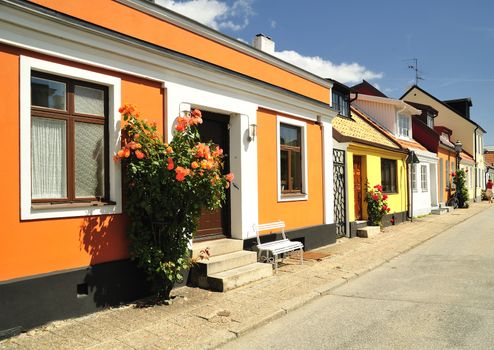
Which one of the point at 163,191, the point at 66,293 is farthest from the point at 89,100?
the point at 66,293

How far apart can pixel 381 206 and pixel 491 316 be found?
29.0 feet

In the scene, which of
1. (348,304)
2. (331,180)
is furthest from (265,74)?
(348,304)

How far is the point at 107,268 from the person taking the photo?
5.66m

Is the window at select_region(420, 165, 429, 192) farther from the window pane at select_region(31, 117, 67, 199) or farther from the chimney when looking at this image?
the window pane at select_region(31, 117, 67, 199)

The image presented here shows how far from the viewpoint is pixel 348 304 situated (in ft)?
20.1

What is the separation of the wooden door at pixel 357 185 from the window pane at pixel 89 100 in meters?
10.0

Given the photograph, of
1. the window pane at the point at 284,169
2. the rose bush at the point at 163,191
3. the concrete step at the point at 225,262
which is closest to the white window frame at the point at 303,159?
the window pane at the point at 284,169

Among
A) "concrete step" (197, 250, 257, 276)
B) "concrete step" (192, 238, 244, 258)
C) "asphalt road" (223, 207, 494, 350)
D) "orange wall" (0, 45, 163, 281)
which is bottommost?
"asphalt road" (223, 207, 494, 350)

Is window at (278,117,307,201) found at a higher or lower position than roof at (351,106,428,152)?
lower

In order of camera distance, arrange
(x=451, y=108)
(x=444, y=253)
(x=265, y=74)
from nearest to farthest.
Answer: (x=265, y=74) < (x=444, y=253) < (x=451, y=108)

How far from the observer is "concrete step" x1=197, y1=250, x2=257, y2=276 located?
6.69 meters

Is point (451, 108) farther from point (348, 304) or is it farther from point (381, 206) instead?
point (348, 304)

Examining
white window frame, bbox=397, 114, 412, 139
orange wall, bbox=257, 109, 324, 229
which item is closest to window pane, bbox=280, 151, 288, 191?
orange wall, bbox=257, 109, 324, 229

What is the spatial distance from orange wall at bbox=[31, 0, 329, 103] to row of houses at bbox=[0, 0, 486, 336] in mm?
19
